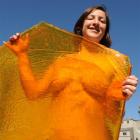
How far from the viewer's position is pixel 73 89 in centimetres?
241

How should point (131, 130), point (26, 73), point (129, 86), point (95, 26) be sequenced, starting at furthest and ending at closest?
point (131, 130) < point (95, 26) < point (26, 73) < point (129, 86)

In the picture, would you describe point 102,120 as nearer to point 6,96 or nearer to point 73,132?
point 73,132

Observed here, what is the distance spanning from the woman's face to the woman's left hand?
1.62ft

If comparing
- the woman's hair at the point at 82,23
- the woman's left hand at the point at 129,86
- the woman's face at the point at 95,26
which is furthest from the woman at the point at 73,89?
the woman's hair at the point at 82,23

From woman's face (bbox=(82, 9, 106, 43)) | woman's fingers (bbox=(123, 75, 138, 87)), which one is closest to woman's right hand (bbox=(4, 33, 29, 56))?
woman's face (bbox=(82, 9, 106, 43))

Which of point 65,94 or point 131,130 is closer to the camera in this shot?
point 65,94

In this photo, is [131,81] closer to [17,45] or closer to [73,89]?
[73,89]

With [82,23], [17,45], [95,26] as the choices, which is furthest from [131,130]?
[17,45]

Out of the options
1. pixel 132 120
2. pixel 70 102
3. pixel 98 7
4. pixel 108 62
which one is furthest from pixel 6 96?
pixel 132 120

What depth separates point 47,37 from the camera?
110 inches

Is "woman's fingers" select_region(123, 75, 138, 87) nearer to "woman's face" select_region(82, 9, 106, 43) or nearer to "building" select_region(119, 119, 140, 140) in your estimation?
"woman's face" select_region(82, 9, 106, 43)

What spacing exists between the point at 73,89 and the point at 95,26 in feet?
1.87

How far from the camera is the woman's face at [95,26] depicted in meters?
2.76

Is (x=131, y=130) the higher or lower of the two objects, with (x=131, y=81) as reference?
higher
